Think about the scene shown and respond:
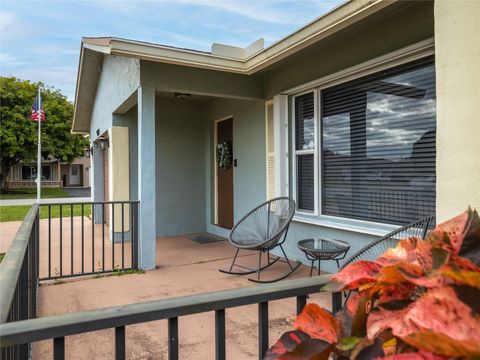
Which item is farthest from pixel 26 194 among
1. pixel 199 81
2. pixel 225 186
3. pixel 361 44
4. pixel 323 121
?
pixel 361 44

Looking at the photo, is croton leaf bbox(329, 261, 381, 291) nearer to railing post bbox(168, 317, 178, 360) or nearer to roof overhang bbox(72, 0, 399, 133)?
railing post bbox(168, 317, 178, 360)

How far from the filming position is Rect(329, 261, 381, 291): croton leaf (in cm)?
88

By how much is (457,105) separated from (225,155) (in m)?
4.51

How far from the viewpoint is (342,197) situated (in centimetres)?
405

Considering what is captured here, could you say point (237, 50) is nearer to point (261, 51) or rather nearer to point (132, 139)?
point (261, 51)

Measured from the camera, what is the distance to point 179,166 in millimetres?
6828

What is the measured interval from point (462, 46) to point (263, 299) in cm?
175

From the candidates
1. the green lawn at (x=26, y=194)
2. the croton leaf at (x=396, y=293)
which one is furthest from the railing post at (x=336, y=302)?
the green lawn at (x=26, y=194)

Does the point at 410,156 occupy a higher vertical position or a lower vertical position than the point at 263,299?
higher

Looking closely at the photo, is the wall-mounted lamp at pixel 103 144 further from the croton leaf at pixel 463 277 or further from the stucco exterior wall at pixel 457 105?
the croton leaf at pixel 463 277

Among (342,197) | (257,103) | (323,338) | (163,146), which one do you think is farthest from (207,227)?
(323,338)

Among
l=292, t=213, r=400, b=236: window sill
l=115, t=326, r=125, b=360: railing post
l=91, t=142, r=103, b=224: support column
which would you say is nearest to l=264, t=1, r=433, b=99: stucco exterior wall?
l=292, t=213, r=400, b=236: window sill

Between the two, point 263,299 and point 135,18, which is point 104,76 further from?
point 263,299

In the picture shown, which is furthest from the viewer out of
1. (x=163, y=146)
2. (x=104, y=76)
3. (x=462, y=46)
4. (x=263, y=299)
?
(x=104, y=76)
